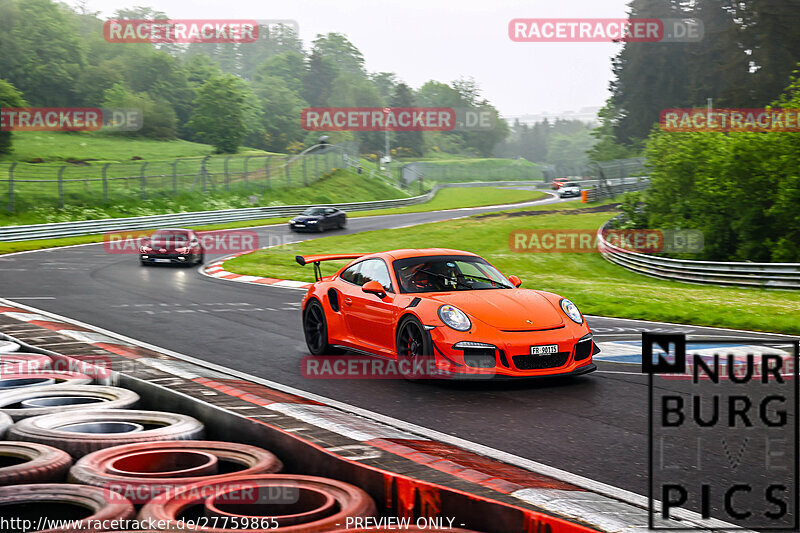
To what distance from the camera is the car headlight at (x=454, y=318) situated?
26.9ft

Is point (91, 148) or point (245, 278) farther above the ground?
point (91, 148)

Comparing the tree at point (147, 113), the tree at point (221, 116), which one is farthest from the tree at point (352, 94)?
the tree at point (221, 116)

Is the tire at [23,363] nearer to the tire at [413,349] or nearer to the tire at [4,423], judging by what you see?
the tire at [4,423]

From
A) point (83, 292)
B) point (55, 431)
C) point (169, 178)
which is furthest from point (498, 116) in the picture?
point (55, 431)

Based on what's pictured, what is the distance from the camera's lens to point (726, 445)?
5977mm

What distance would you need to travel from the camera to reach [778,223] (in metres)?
29.4

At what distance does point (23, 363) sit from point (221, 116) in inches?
3080

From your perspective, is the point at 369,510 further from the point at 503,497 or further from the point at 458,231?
the point at 458,231

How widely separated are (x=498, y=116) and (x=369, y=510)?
589 feet

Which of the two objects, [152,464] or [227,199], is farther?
[227,199]

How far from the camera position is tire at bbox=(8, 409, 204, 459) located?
Result: 16.4 feet

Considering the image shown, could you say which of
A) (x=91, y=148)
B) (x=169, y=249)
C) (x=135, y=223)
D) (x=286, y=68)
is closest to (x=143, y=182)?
(x=135, y=223)

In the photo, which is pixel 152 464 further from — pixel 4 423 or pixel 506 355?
pixel 506 355

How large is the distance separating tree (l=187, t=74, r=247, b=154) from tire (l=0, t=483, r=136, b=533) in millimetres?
80891
